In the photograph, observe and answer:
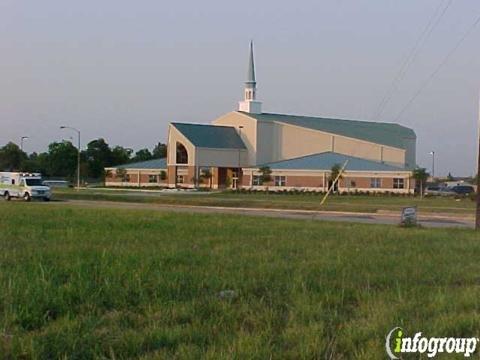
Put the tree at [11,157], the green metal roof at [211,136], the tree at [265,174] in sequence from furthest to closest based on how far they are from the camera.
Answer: the tree at [11,157] < the green metal roof at [211,136] < the tree at [265,174]

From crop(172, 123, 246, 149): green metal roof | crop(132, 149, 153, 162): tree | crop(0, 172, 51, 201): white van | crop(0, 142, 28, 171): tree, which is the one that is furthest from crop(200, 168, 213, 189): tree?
crop(132, 149, 153, 162): tree

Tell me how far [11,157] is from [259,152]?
45.5 meters

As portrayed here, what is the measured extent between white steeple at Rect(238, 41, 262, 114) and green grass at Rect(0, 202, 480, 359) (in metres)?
109

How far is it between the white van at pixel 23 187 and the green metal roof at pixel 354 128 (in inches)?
2402

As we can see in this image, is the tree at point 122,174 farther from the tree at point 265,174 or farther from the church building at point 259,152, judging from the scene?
the tree at point 265,174

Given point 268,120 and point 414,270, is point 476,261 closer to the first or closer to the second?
point 414,270

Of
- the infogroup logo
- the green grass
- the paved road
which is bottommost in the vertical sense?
the paved road

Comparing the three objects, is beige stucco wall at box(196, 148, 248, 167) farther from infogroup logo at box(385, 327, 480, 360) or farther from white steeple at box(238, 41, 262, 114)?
infogroup logo at box(385, 327, 480, 360)

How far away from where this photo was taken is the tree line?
132m

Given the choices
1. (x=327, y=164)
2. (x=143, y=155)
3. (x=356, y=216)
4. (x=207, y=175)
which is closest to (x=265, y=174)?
(x=327, y=164)

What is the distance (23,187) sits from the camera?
192ft

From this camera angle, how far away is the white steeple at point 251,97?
124m

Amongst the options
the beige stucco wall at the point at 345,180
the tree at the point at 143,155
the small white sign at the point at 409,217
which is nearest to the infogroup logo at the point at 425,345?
the small white sign at the point at 409,217

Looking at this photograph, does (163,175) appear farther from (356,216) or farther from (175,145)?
(356,216)
